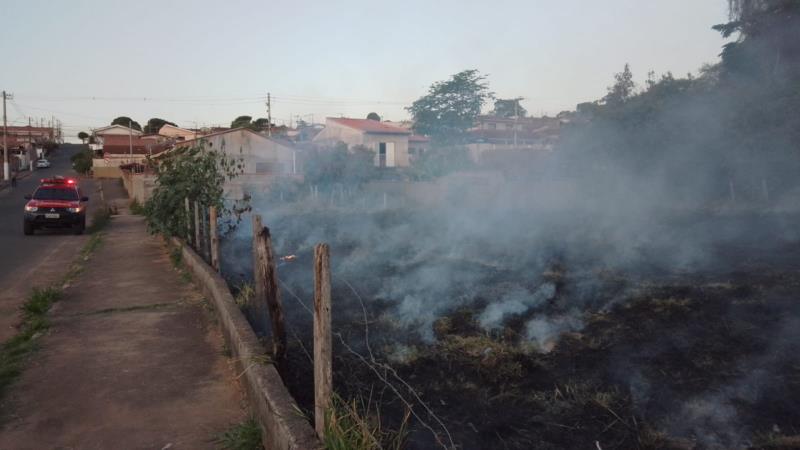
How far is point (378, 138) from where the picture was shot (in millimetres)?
35500

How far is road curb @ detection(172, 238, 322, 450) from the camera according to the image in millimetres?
3277

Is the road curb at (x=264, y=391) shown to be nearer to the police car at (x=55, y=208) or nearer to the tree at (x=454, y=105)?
the police car at (x=55, y=208)

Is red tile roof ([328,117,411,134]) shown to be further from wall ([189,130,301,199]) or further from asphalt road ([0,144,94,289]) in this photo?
asphalt road ([0,144,94,289])

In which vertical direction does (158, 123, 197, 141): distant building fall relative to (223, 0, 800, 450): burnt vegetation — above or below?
above

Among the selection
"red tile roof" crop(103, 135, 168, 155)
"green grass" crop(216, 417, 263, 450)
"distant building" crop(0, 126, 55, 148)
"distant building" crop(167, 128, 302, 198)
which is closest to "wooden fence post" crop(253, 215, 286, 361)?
"green grass" crop(216, 417, 263, 450)

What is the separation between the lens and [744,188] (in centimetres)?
1527

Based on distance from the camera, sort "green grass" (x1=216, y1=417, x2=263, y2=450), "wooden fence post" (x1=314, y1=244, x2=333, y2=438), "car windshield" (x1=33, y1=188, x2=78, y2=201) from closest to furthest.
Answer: "wooden fence post" (x1=314, y1=244, x2=333, y2=438) → "green grass" (x1=216, y1=417, x2=263, y2=450) → "car windshield" (x1=33, y1=188, x2=78, y2=201)

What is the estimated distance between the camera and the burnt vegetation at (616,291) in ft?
13.2

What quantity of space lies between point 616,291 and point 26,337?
619 cm

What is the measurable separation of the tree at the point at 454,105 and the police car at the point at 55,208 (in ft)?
73.2

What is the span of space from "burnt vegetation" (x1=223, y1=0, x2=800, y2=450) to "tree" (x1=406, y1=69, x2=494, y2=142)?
61.2ft

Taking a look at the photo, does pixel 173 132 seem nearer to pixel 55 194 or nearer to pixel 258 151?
pixel 258 151

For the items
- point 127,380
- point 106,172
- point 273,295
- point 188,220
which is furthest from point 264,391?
point 106,172

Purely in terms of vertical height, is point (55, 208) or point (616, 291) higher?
point (55, 208)
